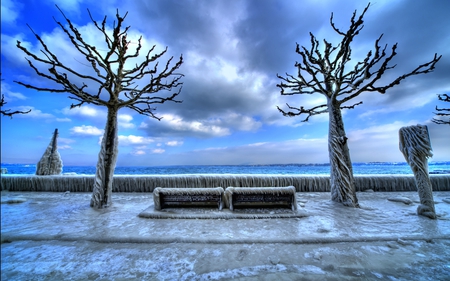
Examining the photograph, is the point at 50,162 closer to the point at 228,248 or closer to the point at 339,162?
the point at 228,248

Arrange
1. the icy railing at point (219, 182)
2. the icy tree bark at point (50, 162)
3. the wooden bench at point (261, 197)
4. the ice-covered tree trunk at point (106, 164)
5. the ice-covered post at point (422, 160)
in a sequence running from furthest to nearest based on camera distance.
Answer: the icy tree bark at point (50, 162), the icy railing at point (219, 182), the ice-covered tree trunk at point (106, 164), the wooden bench at point (261, 197), the ice-covered post at point (422, 160)

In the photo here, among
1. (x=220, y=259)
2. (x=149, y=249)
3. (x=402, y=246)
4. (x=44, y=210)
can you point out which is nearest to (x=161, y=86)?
(x=44, y=210)

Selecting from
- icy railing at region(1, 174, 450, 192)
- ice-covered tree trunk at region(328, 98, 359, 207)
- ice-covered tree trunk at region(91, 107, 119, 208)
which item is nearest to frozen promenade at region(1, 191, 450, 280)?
ice-covered tree trunk at region(91, 107, 119, 208)

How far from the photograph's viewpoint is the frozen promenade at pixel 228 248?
2.07m

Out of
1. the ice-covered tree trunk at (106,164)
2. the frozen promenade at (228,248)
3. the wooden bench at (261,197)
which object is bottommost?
the frozen promenade at (228,248)

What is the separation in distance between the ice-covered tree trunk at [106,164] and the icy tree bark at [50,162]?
6434 millimetres

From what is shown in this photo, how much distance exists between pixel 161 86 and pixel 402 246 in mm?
7265

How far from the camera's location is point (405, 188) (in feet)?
26.5

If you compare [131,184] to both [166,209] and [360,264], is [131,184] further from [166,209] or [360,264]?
[360,264]

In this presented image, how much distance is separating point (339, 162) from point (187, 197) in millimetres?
4842

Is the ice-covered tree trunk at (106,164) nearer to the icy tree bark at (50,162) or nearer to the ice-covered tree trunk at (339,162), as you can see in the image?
the icy tree bark at (50,162)

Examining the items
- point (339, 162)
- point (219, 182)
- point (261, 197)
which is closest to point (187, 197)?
point (261, 197)

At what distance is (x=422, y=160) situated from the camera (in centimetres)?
419

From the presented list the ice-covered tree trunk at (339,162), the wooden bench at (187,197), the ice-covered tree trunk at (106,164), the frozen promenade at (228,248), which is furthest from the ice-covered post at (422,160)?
the ice-covered tree trunk at (106,164)
